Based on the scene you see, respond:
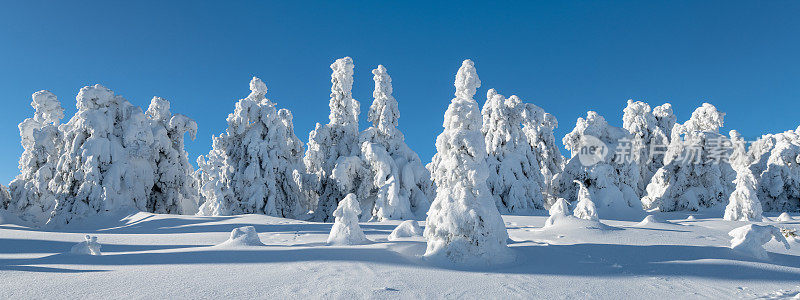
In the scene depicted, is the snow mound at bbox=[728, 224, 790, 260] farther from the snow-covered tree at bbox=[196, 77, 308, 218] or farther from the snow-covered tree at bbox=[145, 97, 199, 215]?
the snow-covered tree at bbox=[145, 97, 199, 215]

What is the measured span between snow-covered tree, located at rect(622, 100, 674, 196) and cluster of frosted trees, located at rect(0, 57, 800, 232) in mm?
3214

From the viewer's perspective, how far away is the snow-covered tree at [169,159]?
26531 mm

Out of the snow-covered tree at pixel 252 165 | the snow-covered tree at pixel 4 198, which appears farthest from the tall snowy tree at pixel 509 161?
the snow-covered tree at pixel 4 198

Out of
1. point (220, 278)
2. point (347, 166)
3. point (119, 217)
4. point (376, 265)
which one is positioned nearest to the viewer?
point (220, 278)

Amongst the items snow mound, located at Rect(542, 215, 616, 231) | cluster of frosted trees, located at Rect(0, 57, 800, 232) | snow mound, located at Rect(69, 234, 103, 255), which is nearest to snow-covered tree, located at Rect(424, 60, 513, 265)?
snow mound, located at Rect(542, 215, 616, 231)

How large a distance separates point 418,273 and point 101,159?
2248 cm

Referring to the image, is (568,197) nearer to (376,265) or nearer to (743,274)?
(743,274)

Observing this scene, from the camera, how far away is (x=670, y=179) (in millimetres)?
29969

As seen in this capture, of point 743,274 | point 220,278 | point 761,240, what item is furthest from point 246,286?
point 761,240

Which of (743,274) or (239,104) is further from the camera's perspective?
(239,104)

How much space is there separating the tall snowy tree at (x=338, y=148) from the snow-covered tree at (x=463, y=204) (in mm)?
17440

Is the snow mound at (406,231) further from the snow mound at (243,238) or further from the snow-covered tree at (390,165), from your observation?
the snow-covered tree at (390,165)

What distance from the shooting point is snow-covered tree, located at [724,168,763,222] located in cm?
1831

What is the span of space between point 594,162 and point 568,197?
3016 millimetres
